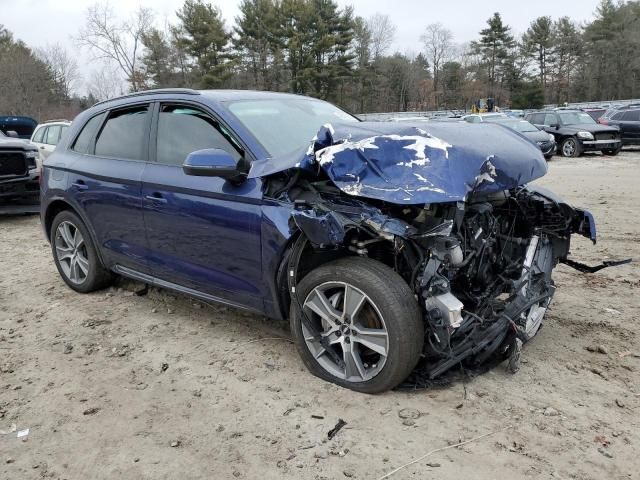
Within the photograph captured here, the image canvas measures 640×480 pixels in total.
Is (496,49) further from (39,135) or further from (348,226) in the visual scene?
(348,226)

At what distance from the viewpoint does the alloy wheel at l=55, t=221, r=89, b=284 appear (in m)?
4.98

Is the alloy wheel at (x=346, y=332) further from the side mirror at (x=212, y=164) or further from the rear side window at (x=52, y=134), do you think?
the rear side window at (x=52, y=134)

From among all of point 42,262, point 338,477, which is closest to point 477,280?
point 338,477

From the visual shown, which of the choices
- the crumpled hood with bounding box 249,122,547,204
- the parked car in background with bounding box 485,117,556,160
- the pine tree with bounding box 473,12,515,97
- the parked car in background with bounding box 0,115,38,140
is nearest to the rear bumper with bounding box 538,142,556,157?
the parked car in background with bounding box 485,117,556,160

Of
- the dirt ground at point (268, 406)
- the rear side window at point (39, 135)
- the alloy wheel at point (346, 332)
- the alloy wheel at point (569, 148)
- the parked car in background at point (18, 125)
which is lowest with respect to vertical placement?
the dirt ground at point (268, 406)

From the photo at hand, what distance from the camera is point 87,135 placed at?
15.9ft

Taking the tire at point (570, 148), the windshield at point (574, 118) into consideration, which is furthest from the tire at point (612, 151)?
the windshield at point (574, 118)

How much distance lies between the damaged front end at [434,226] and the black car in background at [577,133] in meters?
17.0

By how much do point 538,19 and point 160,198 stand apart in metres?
63.6

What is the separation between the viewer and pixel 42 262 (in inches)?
253

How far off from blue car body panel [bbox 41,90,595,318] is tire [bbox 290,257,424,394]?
266mm

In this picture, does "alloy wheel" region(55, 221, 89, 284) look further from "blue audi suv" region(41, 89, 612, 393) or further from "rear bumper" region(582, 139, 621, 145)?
"rear bumper" region(582, 139, 621, 145)

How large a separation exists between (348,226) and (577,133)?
18.3 metres

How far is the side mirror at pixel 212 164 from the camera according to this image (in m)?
3.21
